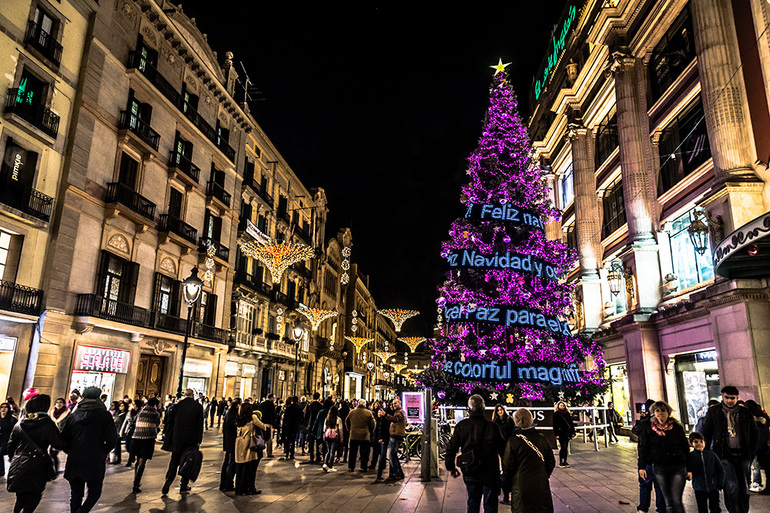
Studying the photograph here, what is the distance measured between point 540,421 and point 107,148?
20.0 metres

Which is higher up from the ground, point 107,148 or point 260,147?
point 260,147

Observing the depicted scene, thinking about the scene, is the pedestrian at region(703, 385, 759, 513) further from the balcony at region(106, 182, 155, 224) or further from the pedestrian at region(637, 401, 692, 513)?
A: the balcony at region(106, 182, 155, 224)

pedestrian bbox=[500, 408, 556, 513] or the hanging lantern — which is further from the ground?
the hanging lantern

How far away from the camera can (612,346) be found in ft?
79.7

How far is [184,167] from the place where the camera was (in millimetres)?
26812

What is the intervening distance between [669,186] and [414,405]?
44.7ft

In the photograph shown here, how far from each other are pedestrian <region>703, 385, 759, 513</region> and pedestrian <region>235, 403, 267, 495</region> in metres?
7.30

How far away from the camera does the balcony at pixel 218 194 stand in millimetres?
29270

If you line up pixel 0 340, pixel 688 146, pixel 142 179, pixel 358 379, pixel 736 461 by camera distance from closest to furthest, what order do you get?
pixel 736 461, pixel 0 340, pixel 688 146, pixel 142 179, pixel 358 379

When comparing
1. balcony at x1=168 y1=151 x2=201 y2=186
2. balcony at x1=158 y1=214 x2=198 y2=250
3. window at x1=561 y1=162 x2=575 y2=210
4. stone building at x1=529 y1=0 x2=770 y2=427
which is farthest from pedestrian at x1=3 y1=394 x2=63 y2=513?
window at x1=561 y1=162 x2=575 y2=210

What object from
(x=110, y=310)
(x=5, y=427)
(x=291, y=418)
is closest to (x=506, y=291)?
(x=291, y=418)

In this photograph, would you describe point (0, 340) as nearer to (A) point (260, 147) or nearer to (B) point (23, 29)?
(B) point (23, 29)

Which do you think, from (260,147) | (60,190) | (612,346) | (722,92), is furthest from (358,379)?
(722,92)

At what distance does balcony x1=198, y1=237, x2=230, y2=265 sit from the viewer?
27.8 metres
